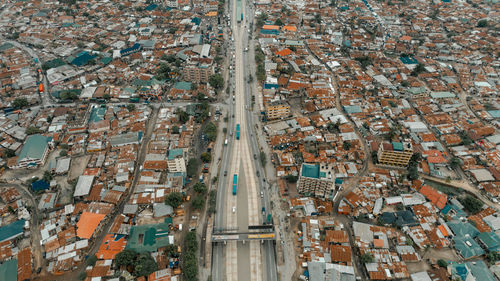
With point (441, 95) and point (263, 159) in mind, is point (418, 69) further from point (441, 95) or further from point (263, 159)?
point (263, 159)

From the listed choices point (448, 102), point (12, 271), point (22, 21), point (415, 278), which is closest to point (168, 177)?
point (12, 271)

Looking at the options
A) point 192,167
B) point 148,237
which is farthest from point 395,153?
point 148,237

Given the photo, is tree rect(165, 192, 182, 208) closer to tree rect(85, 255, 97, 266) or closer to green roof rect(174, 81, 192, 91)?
tree rect(85, 255, 97, 266)

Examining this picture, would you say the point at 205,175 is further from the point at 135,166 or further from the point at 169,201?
the point at 135,166

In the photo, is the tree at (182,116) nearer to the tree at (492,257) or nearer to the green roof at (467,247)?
the green roof at (467,247)

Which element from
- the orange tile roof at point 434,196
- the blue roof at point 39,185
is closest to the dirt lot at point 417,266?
the orange tile roof at point 434,196

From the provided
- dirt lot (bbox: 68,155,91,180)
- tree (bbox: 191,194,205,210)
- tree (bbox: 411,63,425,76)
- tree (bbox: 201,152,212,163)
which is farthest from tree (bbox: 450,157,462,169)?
dirt lot (bbox: 68,155,91,180)
